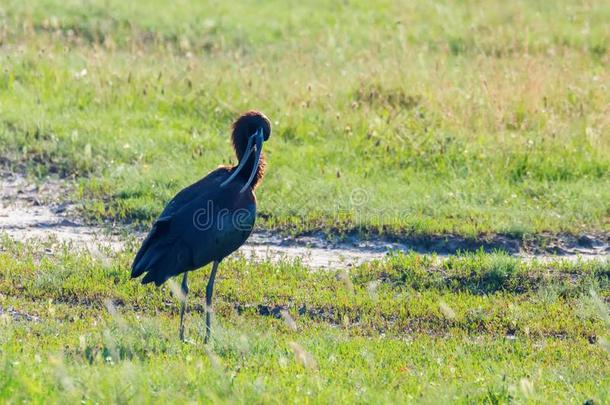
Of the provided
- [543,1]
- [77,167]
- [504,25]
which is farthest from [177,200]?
[543,1]

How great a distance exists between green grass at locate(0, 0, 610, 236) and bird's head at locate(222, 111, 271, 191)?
2.02 metres

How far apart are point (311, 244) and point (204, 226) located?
95.0 inches

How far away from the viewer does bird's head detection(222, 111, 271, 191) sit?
8023 millimetres

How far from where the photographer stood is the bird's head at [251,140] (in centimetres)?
802

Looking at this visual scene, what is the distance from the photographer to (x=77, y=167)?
11281mm

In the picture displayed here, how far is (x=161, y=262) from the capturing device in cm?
742

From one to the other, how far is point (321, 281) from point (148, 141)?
11.9 feet

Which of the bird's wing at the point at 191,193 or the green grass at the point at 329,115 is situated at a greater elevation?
the bird's wing at the point at 191,193

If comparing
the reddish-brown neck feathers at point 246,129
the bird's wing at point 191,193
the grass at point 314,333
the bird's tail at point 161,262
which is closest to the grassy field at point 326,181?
the grass at point 314,333

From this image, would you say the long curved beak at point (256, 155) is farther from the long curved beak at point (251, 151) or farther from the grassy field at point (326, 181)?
the grassy field at point (326, 181)

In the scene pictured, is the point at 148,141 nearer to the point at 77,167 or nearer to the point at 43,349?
the point at 77,167

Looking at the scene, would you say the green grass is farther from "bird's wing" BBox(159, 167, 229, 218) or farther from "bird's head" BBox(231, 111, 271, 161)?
"bird's wing" BBox(159, 167, 229, 218)

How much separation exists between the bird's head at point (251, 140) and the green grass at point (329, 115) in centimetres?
202

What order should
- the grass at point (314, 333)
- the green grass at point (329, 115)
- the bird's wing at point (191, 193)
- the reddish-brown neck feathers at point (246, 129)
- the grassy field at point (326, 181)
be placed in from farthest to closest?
the green grass at point (329, 115) < the reddish-brown neck feathers at point (246, 129) < the bird's wing at point (191, 193) < the grassy field at point (326, 181) < the grass at point (314, 333)
